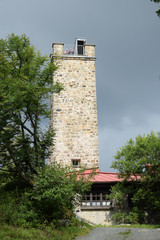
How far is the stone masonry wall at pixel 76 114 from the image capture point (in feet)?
69.1

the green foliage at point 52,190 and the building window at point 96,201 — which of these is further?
the building window at point 96,201

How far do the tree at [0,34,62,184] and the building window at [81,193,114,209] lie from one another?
5.96 metres

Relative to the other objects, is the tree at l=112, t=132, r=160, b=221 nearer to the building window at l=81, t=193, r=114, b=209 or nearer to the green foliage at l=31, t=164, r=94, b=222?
the building window at l=81, t=193, r=114, b=209

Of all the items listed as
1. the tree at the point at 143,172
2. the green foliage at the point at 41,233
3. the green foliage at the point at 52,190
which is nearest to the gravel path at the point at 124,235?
the green foliage at the point at 41,233

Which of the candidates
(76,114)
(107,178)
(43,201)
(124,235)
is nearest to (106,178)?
(107,178)

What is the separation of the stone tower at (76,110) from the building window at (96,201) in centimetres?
289

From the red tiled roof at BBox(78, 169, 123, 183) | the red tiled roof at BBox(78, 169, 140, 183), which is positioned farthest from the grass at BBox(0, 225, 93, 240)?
the red tiled roof at BBox(78, 169, 140, 183)

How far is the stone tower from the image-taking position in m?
21.0

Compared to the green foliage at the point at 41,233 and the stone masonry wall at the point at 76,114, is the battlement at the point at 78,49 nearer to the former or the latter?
the stone masonry wall at the point at 76,114

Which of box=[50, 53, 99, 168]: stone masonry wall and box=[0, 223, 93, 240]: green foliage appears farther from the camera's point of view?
box=[50, 53, 99, 168]: stone masonry wall

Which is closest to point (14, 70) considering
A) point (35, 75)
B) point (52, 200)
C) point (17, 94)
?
point (35, 75)

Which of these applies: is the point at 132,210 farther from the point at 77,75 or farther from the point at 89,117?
the point at 77,75

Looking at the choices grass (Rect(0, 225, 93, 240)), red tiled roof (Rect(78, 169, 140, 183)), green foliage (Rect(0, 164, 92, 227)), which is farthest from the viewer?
red tiled roof (Rect(78, 169, 140, 183))

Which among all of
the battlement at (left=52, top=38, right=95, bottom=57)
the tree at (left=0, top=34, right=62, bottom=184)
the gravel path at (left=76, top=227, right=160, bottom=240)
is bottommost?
the gravel path at (left=76, top=227, right=160, bottom=240)
